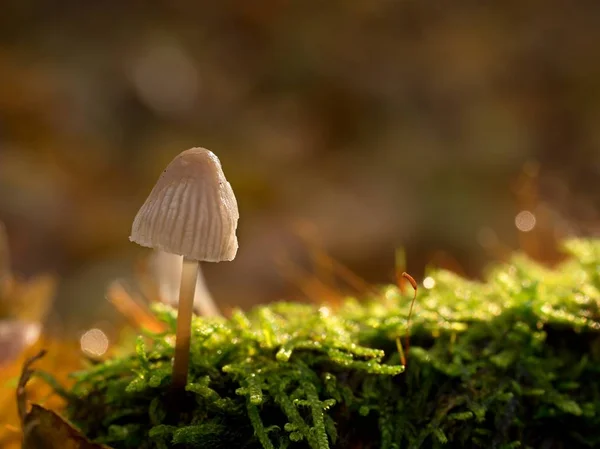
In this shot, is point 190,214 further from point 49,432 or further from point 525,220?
point 525,220

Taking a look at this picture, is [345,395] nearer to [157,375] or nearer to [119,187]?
[157,375]

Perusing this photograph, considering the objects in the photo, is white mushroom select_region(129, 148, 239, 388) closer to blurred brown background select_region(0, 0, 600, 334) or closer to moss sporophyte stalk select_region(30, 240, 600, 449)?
moss sporophyte stalk select_region(30, 240, 600, 449)

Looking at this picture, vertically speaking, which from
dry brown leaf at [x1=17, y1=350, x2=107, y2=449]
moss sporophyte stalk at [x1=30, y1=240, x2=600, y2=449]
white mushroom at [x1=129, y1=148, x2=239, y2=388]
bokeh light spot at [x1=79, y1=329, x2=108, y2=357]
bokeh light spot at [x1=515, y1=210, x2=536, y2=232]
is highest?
bokeh light spot at [x1=515, y1=210, x2=536, y2=232]

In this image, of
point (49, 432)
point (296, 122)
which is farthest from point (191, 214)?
point (296, 122)

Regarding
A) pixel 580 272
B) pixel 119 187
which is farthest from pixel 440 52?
pixel 580 272

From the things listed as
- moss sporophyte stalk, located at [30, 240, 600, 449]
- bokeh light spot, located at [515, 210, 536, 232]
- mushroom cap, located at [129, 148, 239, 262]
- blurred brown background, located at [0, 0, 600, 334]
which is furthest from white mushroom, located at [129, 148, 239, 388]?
blurred brown background, located at [0, 0, 600, 334]
